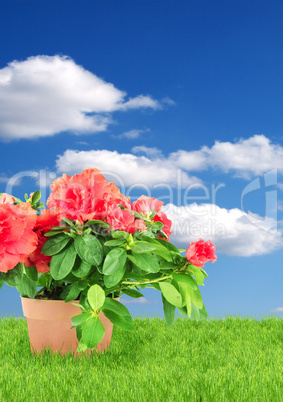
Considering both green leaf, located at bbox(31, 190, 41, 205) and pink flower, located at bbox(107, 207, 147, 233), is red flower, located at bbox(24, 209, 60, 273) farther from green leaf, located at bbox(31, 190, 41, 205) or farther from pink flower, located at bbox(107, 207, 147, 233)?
pink flower, located at bbox(107, 207, 147, 233)

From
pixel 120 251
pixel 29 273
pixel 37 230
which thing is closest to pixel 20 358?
pixel 29 273

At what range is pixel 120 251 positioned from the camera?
2025 mm

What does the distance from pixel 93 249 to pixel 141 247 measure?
24 cm

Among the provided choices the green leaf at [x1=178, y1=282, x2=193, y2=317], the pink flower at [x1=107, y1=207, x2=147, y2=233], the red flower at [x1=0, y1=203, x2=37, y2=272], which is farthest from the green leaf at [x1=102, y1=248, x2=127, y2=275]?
the green leaf at [x1=178, y1=282, x2=193, y2=317]

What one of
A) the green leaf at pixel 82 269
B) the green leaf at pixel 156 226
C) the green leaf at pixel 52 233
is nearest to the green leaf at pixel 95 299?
the green leaf at pixel 82 269

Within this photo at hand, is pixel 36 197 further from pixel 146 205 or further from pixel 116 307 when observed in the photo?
pixel 116 307

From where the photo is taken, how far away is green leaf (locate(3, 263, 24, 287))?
208 centimetres

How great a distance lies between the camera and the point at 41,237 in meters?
2.22

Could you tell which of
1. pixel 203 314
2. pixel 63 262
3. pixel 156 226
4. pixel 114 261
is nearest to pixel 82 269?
pixel 63 262

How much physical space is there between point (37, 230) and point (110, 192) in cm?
44

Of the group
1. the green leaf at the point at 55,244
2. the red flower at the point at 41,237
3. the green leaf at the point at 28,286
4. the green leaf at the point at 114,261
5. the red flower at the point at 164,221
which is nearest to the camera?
the green leaf at the point at 114,261

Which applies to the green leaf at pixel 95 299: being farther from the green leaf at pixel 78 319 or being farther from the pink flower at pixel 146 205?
the pink flower at pixel 146 205

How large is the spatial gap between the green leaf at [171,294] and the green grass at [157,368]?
1.12 feet

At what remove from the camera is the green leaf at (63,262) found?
204cm
